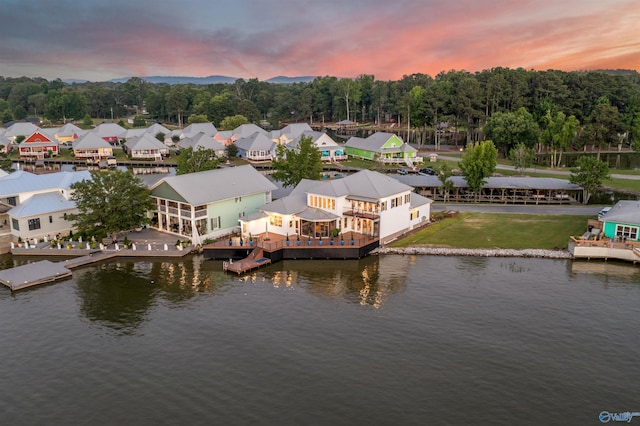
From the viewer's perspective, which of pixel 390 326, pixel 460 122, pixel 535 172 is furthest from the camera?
pixel 460 122

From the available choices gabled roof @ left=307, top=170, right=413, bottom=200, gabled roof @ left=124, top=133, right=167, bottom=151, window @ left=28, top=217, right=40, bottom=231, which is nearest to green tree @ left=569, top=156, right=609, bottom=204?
gabled roof @ left=307, top=170, right=413, bottom=200

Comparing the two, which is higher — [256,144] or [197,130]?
[197,130]

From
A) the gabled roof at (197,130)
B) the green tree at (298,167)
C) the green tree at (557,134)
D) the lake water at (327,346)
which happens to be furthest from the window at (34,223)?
the green tree at (557,134)

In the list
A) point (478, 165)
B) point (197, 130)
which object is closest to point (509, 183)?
point (478, 165)

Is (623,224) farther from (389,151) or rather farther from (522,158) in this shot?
(389,151)

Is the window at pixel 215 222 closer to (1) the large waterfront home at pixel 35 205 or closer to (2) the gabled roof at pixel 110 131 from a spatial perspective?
(1) the large waterfront home at pixel 35 205

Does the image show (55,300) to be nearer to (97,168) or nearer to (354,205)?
(354,205)

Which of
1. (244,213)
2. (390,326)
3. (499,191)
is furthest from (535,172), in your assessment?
(390,326)
